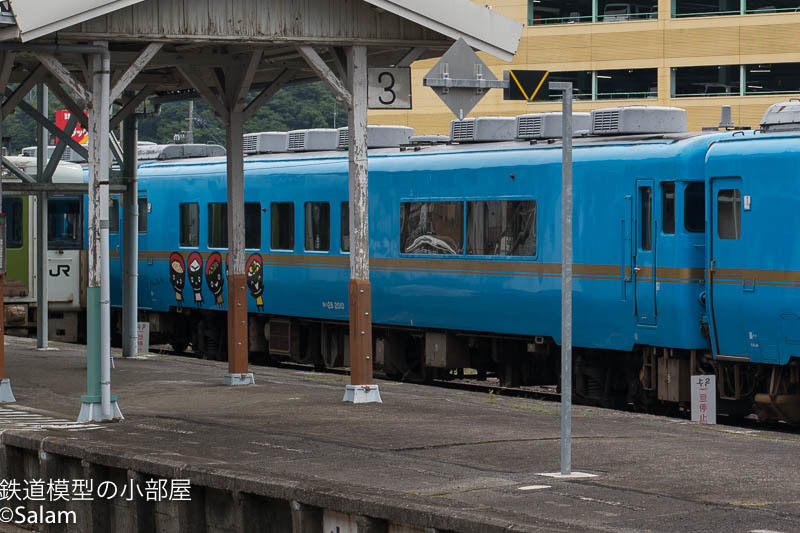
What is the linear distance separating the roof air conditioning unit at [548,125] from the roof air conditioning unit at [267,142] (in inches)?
243

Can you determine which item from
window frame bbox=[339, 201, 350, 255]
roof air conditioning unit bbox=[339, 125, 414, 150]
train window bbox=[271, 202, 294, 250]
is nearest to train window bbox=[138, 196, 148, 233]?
train window bbox=[271, 202, 294, 250]

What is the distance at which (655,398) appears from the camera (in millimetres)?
18578

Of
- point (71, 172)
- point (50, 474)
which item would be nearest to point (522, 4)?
point (71, 172)

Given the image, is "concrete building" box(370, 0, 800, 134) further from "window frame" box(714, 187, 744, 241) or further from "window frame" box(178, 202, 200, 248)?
"window frame" box(714, 187, 744, 241)

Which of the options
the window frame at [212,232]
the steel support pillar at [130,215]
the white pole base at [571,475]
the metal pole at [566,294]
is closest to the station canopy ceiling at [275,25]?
the metal pole at [566,294]

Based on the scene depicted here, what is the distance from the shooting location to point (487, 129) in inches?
838

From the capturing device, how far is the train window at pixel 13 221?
29359 millimetres

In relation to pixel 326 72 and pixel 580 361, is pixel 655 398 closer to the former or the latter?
pixel 580 361

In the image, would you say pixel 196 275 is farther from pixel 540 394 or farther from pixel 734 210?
pixel 734 210

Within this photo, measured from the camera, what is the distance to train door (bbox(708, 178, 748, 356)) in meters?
16.8

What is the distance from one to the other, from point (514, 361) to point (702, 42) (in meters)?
28.6

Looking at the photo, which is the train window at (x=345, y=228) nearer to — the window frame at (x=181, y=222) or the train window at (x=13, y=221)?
the window frame at (x=181, y=222)

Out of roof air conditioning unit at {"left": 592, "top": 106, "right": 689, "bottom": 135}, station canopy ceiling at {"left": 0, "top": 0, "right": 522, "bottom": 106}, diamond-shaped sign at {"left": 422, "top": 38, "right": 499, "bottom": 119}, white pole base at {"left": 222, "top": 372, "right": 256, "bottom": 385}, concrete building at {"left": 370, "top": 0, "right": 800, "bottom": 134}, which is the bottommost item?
white pole base at {"left": 222, "top": 372, "right": 256, "bottom": 385}

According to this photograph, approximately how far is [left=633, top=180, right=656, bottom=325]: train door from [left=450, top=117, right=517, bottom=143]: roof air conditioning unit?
328 centimetres
